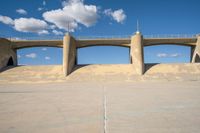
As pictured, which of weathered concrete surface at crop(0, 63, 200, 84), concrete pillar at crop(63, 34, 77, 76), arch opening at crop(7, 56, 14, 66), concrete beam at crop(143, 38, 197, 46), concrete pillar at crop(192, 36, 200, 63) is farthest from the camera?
arch opening at crop(7, 56, 14, 66)

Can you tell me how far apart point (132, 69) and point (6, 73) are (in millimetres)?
19456

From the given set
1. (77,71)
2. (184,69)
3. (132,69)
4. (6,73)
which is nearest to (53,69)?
(77,71)

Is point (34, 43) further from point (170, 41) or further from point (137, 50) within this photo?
point (170, 41)

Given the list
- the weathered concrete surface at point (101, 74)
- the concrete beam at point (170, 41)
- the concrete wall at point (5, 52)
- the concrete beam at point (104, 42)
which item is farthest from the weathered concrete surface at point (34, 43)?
the concrete beam at point (170, 41)

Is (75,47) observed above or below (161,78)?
above

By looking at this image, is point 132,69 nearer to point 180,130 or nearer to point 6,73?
point 6,73

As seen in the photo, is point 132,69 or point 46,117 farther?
point 132,69

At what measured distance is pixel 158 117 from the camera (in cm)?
595

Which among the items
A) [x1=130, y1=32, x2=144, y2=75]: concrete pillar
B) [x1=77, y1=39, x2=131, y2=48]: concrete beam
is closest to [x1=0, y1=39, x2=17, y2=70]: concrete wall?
[x1=77, y1=39, x2=131, y2=48]: concrete beam

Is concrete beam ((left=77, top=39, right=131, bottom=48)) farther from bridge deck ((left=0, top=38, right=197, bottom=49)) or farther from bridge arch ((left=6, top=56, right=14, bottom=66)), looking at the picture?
bridge arch ((left=6, top=56, right=14, bottom=66))

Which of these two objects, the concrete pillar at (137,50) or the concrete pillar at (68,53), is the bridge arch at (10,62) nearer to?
the concrete pillar at (68,53)

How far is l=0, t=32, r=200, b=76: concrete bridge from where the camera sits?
3562cm

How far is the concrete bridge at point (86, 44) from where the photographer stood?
35.6 m

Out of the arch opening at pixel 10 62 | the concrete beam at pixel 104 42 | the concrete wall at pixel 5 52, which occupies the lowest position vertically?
the arch opening at pixel 10 62
